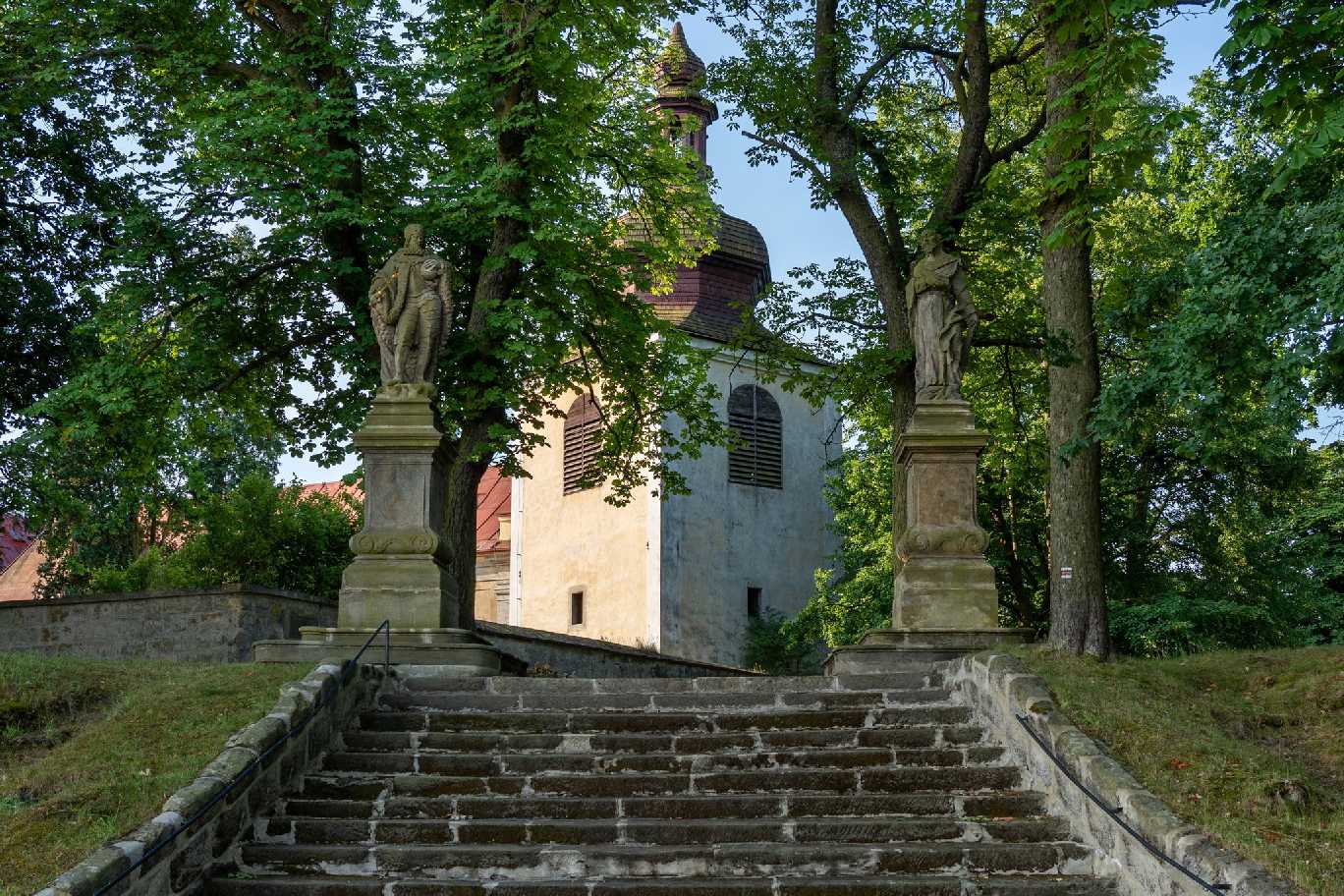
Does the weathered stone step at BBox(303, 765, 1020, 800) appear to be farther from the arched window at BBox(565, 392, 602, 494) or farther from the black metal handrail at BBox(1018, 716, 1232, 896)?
the arched window at BBox(565, 392, 602, 494)

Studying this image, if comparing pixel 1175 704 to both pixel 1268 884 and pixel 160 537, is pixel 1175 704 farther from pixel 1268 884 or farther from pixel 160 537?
pixel 160 537

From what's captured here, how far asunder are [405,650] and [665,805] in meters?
4.13

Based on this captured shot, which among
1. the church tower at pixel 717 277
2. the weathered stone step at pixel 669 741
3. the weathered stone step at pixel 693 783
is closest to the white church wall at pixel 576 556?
the church tower at pixel 717 277

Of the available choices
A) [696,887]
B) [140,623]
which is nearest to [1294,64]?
[696,887]

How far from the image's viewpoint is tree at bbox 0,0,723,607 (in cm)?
1778

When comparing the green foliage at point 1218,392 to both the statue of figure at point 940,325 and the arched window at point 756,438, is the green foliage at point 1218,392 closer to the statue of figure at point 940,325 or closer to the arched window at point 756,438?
the statue of figure at point 940,325

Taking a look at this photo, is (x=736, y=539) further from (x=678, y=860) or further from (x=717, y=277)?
(x=678, y=860)

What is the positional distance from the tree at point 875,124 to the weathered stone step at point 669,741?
6894 millimetres

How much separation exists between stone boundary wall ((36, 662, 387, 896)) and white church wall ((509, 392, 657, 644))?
26.2 m

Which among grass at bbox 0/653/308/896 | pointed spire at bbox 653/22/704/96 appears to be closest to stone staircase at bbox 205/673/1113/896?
grass at bbox 0/653/308/896

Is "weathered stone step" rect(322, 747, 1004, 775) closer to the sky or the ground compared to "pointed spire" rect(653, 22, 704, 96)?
closer to the ground

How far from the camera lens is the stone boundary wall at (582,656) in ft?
84.5

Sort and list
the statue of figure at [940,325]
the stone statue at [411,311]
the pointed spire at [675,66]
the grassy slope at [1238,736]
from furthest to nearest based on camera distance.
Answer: the pointed spire at [675,66] → the statue of figure at [940,325] → the stone statue at [411,311] → the grassy slope at [1238,736]

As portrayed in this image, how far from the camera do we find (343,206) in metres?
17.5
